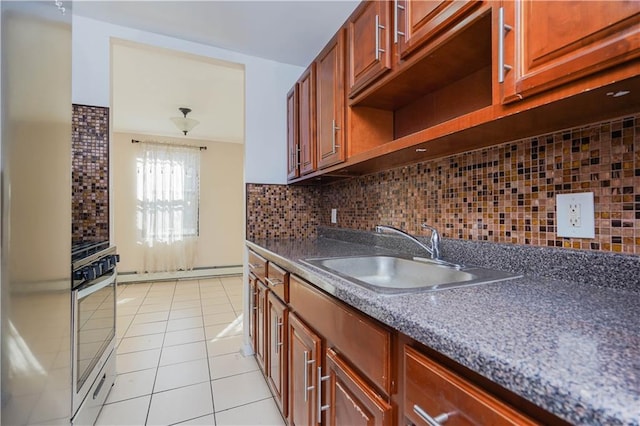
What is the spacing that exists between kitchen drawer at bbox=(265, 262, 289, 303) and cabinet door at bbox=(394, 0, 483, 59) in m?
1.03

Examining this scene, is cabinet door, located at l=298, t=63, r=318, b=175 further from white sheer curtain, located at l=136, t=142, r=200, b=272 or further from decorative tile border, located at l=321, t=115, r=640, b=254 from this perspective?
white sheer curtain, located at l=136, t=142, r=200, b=272

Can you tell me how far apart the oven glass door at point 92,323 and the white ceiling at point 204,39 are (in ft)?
5.46

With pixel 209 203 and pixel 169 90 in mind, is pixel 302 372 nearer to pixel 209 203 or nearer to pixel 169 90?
pixel 169 90

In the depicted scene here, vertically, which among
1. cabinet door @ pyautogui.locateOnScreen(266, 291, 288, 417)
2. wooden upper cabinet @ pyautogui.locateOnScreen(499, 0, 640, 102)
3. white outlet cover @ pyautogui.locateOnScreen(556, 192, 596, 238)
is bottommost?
cabinet door @ pyautogui.locateOnScreen(266, 291, 288, 417)

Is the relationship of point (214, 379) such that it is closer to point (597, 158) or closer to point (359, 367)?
point (359, 367)

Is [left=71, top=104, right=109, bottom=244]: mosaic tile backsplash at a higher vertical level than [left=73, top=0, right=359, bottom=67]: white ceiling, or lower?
lower

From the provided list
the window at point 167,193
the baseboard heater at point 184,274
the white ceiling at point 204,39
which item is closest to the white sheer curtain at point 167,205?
the window at point 167,193

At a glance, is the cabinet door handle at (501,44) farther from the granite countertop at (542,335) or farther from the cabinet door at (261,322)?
the cabinet door at (261,322)

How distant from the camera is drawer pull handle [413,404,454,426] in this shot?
519 millimetres

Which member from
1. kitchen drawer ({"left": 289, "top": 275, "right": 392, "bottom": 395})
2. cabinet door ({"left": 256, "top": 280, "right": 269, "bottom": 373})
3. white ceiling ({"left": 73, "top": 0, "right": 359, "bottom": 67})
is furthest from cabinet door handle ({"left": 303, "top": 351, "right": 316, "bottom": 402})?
white ceiling ({"left": 73, "top": 0, "right": 359, "bottom": 67})

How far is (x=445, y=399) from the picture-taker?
52 cm

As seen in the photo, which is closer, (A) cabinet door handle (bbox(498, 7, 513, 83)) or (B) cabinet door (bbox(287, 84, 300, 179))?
(A) cabinet door handle (bbox(498, 7, 513, 83))

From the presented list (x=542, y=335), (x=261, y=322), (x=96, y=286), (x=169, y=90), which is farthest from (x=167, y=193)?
(x=542, y=335)

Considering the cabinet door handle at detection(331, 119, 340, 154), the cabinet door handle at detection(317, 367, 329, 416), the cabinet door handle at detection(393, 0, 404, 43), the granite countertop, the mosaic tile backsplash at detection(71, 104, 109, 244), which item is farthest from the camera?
the mosaic tile backsplash at detection(71, 104, 109, 244)
